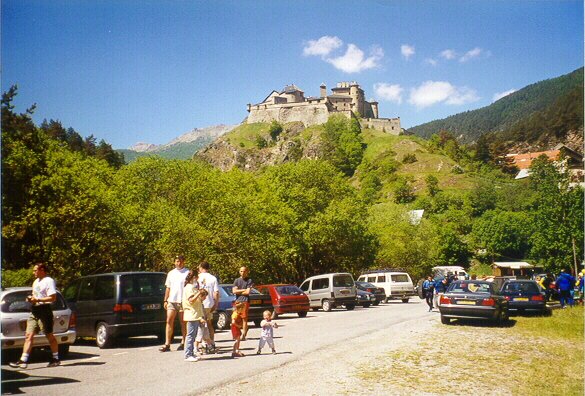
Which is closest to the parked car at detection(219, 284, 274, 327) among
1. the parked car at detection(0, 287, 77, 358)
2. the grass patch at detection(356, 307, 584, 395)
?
the grass patch at detection(356, 307, 584, 395)

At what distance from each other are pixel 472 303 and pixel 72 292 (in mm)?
12415

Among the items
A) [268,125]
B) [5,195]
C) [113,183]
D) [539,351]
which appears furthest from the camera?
[268,125]

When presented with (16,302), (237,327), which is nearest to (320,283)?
(237,327)

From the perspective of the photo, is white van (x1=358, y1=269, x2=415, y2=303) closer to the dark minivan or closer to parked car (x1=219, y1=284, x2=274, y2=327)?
parked car (x1=219, y1=284, x2=274, y2=327)

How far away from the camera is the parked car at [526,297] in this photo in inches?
799

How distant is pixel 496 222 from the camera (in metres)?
98.6

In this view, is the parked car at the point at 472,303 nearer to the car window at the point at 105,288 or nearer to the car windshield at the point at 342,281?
the car windshield at the point at 342,281

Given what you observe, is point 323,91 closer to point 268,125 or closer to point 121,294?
point 268,125

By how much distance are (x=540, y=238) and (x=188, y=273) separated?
98.7 feet

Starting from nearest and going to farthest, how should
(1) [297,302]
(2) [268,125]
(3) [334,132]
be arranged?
(1) [297,302], (3) [334,132], (2) [268,125]

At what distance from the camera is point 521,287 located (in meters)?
21.1

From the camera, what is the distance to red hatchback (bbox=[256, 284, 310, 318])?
71.9 ft

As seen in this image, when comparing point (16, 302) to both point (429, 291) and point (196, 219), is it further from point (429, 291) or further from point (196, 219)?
point (196, 219)

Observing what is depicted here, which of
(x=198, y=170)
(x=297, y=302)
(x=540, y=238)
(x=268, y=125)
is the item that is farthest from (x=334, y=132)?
(x=297, y=302)
